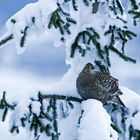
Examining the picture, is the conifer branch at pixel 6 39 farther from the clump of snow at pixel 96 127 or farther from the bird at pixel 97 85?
the clump of snow at pixel 96 127

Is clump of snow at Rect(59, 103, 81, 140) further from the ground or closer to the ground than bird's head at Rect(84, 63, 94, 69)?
closer to the ground

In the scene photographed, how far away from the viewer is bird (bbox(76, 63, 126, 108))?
683 centimetres

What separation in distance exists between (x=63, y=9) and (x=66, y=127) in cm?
149

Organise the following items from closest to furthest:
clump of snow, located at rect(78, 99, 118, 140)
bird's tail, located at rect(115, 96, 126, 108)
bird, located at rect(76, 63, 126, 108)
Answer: clump of snow, located at rect(78, 99, 118, 140), bird's tail, located at rect(115, 96, 126, 108), bird, located at rect(76, 63, 126, 108)

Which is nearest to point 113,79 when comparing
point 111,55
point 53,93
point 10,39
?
point 111,55

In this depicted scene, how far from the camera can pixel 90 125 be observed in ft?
17.7

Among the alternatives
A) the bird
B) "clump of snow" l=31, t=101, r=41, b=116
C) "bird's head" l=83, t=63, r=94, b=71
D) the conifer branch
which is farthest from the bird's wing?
the conifer branch

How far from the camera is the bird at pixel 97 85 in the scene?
683 centimetres

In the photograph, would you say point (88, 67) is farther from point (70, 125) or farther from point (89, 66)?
point (70, 125)

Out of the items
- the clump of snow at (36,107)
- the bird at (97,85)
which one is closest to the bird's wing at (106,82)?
the bird at (97,85)

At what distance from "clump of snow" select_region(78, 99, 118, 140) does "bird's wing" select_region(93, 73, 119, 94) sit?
47.2 inches

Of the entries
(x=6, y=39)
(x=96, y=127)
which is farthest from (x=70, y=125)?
(x=6, y=39)

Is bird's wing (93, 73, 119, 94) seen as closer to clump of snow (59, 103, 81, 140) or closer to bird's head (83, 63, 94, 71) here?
bird's head (83, 63, 94, 71)

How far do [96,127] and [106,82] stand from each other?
1595mm
